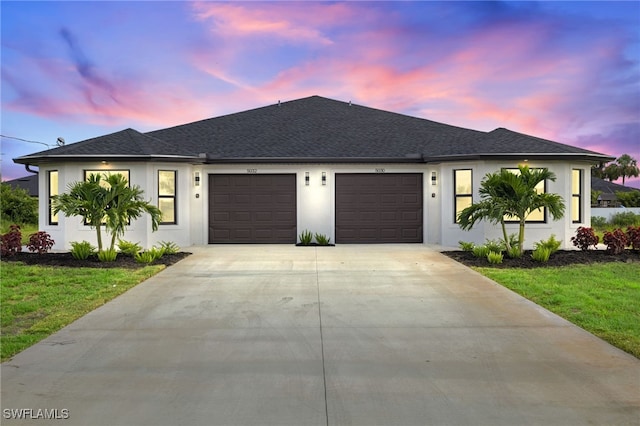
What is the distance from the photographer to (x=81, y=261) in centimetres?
1070

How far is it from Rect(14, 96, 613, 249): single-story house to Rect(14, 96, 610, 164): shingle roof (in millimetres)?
65

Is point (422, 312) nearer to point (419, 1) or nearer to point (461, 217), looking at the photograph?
point (461, 217)

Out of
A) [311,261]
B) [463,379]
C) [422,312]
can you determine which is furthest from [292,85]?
[463,379]

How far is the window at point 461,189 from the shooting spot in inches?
553

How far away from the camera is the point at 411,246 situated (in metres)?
14.1

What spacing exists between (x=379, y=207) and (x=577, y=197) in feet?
20.3

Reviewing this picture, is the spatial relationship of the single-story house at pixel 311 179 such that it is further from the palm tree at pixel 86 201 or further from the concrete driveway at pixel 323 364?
the concrete driveway at pixel 323 364

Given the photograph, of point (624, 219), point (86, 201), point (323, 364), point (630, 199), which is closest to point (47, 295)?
point (86, 201)

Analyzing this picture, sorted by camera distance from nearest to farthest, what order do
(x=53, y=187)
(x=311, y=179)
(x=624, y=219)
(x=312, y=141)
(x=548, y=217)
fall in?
(x=548, y=217)
(x=53, y=187)
(x=311, y=179)
(x=312, y=141)
(x=624, y=219)

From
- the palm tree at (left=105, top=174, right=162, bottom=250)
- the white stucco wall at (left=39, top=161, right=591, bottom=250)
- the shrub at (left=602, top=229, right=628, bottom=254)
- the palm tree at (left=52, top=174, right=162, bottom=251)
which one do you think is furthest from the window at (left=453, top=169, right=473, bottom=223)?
the palm tree at (left=52, top=174, right=162, bottom=251)

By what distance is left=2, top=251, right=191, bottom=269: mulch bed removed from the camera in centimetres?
1034

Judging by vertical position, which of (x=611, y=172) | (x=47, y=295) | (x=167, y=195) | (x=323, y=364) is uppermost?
(x=611, y=172)

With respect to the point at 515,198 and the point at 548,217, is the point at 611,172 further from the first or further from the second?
the point at 515,198

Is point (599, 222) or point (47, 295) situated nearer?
point (47, 295)
